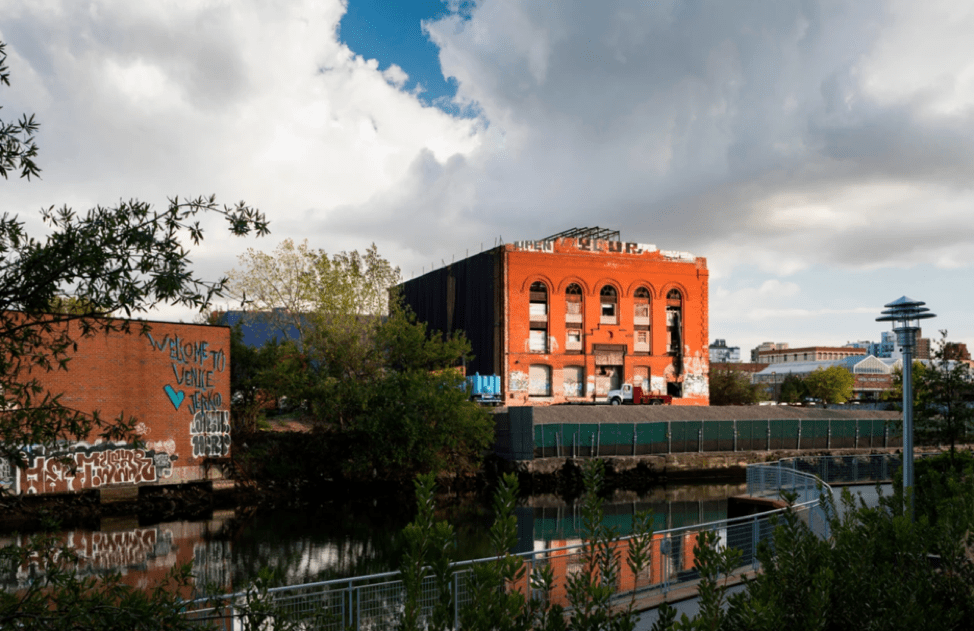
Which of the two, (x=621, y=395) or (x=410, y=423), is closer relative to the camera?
(x=410, y=423)

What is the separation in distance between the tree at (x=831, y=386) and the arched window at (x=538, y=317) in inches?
2164

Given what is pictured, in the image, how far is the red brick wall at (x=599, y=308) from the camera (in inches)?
2440

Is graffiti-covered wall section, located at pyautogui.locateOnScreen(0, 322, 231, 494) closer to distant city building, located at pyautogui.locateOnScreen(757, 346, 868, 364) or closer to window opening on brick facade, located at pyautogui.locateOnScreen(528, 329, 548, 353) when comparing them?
window opening on brick facade, located at pyautogui.locateOnScreen(528, 329, 548, 353)

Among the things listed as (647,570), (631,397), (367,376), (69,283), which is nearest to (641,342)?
(631,397)

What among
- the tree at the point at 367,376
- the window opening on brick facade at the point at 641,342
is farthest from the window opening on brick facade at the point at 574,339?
the tree at the point at 367,376

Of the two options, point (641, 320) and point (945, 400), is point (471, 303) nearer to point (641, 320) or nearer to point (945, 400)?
point (641, 320)

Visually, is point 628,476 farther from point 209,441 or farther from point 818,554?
point 818,554

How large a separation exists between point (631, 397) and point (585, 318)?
7.84 m

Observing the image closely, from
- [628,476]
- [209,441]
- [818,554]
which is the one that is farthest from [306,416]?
[818,554]

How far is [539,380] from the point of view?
62.5 meters

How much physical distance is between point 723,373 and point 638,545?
2970 inches

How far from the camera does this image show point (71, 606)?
4.65 metres

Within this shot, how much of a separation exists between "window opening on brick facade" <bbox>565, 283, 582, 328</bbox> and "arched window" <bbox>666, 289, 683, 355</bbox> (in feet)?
27.7

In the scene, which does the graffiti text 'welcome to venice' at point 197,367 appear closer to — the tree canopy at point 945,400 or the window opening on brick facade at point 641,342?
the tree canopy at point 945,400
